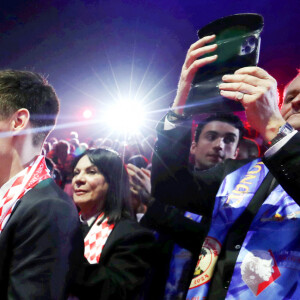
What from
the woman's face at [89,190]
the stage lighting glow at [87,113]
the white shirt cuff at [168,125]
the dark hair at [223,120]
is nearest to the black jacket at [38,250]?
the white shirt cuff at [168,125]

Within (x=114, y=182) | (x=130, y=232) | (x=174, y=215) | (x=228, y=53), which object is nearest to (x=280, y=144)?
(x=228, y=53)

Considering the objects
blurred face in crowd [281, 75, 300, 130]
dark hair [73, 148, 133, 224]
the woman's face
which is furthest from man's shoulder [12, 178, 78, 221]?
the woman's face

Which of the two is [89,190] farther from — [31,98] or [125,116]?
[125,116]

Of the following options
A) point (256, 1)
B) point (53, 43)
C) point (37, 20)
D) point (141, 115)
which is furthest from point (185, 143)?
point (141, 115)

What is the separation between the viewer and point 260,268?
34.4 inches

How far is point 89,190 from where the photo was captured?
2164 mm

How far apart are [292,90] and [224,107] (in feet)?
1.44

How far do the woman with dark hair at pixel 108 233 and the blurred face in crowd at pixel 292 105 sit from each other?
925mm

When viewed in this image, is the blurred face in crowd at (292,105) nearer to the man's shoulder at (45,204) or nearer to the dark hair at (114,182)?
the man's shoulder at (45,204)

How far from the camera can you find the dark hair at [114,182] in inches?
81.1

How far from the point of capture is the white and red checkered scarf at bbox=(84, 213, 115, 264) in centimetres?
180

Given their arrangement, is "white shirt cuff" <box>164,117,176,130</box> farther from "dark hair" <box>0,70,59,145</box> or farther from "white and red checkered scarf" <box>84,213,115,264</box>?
"white and red checkered scarf" <box>84,213,115,264</box>

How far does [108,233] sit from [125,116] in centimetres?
1070

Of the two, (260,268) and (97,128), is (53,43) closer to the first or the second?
(97,128)
